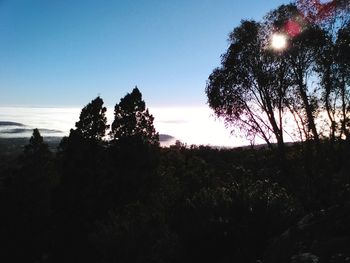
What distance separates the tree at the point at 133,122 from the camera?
110 feet

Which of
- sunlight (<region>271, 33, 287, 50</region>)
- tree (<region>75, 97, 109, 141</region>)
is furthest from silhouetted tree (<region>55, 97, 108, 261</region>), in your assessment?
sunlight (<region>271, 33, 287, 50</region>)

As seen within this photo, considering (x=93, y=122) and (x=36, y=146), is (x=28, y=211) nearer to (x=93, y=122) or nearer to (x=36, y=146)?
(x=36, y=146)

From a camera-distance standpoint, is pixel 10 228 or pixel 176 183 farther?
pixel 10 228

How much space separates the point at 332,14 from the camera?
21656 millimetres

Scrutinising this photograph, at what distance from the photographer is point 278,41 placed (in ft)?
72.8

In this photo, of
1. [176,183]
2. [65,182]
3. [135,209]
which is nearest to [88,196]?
[65,182]

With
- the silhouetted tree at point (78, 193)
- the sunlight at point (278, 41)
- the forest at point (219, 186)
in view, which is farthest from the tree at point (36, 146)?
the sunlight at point (278, 41)

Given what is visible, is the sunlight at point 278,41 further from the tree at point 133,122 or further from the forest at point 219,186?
the tree at point 133,122

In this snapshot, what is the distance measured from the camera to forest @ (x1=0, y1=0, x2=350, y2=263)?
13078 mm

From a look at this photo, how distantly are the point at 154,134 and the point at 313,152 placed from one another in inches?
600

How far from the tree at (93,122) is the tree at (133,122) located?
1.22 metres

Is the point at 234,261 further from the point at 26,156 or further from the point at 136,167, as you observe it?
the point at 26,156

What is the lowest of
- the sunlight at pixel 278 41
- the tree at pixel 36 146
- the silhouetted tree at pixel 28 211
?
the silhouetted tree at pixel 28 211

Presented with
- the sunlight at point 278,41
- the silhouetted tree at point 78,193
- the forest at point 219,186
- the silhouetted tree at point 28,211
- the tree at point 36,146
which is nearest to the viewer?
the forest at point 219,186
